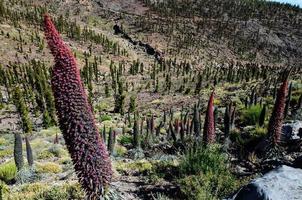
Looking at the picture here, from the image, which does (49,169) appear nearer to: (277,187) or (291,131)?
(291,131)

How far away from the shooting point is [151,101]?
5516cm

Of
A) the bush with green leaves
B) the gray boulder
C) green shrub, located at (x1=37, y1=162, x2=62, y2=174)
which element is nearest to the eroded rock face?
the bush with green leaves

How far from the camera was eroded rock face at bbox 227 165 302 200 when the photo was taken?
18.8 feet

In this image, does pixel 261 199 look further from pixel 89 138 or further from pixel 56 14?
pixel 56 14

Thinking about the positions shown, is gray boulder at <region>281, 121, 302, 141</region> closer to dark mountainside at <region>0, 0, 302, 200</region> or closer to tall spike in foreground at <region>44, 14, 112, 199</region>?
dark mountainside at <region>0, 0, 302, 200</region>

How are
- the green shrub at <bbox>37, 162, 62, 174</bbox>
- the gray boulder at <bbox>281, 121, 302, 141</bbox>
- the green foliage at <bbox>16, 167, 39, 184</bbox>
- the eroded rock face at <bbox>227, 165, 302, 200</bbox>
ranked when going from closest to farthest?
1. the eroded rock face at <bbox>227, 165, 302, 200</bbox>
2. the gray boulder at <bbox>281, 121, 302, 141</bbox>
3. the green foliage at <bbox>16, 167, 39, 184</bbox>
4. the green shrub at <bbox>37, 162, 62, 174</bbox>

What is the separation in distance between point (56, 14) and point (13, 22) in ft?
94.5

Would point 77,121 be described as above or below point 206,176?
above

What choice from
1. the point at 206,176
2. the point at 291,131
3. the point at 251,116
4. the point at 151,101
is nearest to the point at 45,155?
the point at 251,116

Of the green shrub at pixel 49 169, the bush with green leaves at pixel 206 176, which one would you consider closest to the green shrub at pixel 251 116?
the green shrub at pixel 49 169

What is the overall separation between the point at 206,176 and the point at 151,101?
153ft

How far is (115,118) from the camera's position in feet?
145

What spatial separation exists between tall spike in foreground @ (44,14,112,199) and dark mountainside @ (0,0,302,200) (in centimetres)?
1

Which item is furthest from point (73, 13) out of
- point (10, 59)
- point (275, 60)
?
point (275, 60)
